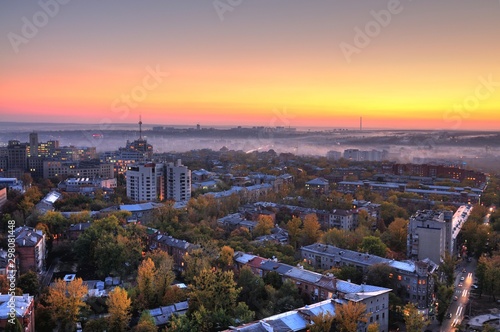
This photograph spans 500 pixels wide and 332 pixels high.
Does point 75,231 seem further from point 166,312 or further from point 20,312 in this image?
point 20,312

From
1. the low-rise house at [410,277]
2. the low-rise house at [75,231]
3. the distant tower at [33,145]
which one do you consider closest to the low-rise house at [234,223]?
the low-rise house at [75,231]

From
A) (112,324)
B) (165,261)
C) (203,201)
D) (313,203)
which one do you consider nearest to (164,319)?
(112,324)

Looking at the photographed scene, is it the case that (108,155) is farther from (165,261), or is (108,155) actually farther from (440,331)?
(440,331)

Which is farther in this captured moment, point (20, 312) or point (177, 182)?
point (177, 182)

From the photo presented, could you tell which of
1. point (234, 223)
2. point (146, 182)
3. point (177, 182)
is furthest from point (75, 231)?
point (177, 182)

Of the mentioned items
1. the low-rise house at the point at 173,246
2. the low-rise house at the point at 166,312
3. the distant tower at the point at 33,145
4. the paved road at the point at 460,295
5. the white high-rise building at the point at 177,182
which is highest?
the distant tower at the point at 33,145

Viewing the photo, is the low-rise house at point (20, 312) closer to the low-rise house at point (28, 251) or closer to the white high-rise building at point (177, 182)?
the low-rise house at point (28, 251)
